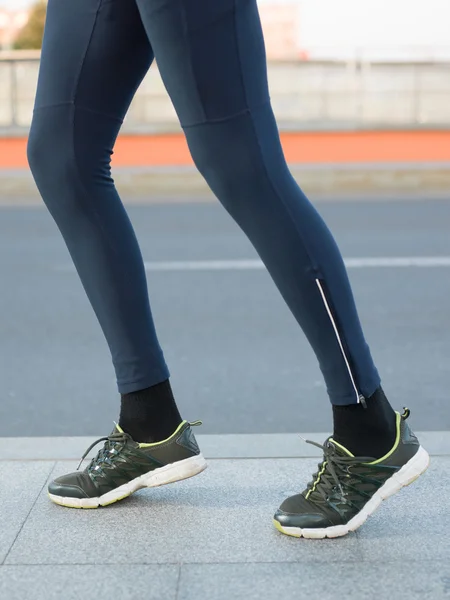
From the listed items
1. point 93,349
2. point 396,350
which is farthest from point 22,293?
point 396,350

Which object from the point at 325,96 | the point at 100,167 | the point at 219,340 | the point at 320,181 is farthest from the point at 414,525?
the point at 325,96

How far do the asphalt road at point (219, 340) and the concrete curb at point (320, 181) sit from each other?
13.1 ft

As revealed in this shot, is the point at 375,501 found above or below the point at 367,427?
below

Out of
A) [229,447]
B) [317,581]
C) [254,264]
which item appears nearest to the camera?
[317,581]

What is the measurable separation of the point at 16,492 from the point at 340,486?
28.1 inches

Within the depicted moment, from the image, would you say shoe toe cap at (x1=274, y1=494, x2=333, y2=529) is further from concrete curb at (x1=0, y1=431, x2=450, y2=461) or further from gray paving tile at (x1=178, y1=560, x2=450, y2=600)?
concrete curb at (x1=0, y1=431, x2=450, y2=461)

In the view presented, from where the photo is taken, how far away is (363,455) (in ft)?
6.23

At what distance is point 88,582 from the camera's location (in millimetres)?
1693

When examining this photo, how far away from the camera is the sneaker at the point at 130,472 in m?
2.06


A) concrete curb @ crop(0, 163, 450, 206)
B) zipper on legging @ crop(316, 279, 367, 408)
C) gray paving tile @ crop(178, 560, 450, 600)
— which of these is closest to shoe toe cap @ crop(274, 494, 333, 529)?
gray paving tile @ crop(178, 560, 450, 600)

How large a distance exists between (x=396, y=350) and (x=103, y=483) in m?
2.07

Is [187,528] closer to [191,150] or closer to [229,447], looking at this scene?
[229,447]

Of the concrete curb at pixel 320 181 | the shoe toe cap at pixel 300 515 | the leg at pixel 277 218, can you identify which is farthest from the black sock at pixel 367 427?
the concrete curb at pixel 320 181

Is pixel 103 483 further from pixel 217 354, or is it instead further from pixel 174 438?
pixel 217 354
